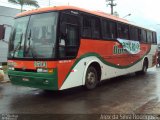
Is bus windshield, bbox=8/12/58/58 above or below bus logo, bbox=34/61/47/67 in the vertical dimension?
above

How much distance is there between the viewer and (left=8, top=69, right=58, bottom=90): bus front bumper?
8586 mm

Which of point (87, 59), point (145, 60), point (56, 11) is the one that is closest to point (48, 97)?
point (87, 59)

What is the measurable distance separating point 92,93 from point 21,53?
294 centimetres

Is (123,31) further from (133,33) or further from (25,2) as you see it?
(25,2)

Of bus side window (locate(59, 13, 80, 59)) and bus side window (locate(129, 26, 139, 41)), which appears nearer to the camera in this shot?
bus side window (locate(59, 13, 80, 59))

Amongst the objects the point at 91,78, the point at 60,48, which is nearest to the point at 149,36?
the point at 91,78

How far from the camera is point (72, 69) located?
367 inches

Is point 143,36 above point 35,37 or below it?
above

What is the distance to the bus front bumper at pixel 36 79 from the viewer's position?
8586 millimetres

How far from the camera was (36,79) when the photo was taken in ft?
29.0

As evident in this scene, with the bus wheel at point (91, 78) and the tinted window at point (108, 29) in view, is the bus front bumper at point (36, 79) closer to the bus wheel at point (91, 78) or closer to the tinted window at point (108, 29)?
the bus wheel at point (91, 78)

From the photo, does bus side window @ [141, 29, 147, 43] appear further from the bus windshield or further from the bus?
the bus windshield

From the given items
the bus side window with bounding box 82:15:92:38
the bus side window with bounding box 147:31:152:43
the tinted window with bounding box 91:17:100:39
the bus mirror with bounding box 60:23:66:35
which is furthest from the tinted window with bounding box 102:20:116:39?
the bus side window with bounding box 147:31:152:43

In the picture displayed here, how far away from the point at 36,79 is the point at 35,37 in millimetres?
1385
